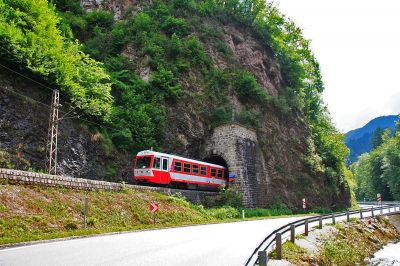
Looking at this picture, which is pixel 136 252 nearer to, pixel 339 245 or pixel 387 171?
pixel 339 245

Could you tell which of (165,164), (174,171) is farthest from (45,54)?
(174,171)

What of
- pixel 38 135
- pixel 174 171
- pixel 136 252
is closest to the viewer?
pixel 136 252

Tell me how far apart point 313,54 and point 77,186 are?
5751 cm

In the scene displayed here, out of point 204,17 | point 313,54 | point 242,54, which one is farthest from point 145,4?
point 313,54

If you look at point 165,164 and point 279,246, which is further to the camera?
point 165,164

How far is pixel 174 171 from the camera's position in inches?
1143

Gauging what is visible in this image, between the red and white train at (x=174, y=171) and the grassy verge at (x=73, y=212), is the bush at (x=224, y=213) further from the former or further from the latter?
the red and white train at (x=174, y=171)

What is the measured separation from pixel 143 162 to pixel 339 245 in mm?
16327

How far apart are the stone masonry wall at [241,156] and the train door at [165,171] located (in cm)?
928

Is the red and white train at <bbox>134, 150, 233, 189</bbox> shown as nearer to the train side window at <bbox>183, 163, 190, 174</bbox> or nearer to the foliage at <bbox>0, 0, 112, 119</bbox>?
the train side window at <bbox>183, 163, 190, 174</bbox>

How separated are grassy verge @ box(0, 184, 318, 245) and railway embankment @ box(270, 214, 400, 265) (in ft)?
27.7

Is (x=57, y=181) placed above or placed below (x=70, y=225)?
above

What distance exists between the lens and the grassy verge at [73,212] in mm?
13812

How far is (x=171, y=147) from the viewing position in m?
34.7
